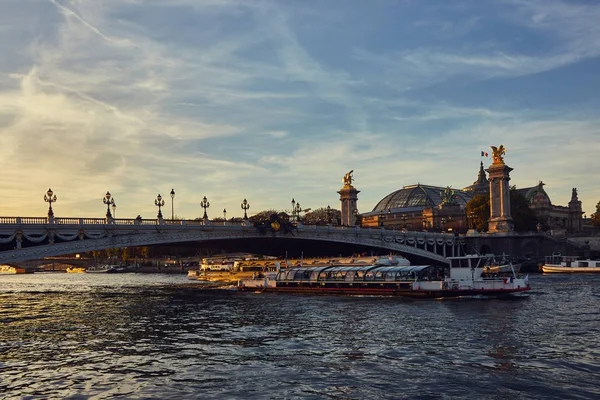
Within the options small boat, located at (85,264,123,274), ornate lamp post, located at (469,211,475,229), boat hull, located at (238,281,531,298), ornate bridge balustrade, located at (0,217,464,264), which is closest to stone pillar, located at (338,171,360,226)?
ornate lamp post, located at (469,211,475,229)

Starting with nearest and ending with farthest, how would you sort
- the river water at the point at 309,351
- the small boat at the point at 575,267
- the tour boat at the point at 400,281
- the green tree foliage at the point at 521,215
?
the river water at the point at 309,351 < the tour boat at the point at 400,281 < the small boat at the point at 575,267 < the green tree foliage at the point at 521,215

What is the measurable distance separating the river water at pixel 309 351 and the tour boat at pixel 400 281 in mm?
4159

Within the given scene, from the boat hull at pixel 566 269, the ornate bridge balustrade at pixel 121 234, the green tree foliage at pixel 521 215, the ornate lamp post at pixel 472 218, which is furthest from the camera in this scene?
the ornate lamp post at pixel 472 218

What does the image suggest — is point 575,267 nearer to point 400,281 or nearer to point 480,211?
point 480,211

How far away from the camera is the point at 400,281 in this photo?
68.0 metres

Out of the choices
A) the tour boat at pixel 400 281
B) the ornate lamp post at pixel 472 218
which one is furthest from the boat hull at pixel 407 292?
the ornate lamp post at pixel 472 218

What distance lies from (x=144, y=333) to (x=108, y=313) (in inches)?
555

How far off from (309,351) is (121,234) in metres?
42.6

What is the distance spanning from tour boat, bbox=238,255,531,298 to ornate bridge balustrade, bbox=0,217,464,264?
9716mm

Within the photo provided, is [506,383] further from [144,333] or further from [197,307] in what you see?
[197,307]

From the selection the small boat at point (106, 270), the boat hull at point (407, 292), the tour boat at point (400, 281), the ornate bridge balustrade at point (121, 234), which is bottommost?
the small boat at point (106, 270)

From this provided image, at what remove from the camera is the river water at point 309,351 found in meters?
26.3

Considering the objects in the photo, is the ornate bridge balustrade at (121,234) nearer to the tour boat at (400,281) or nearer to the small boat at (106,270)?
the tour boat at (400,281)

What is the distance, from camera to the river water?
26.3m
